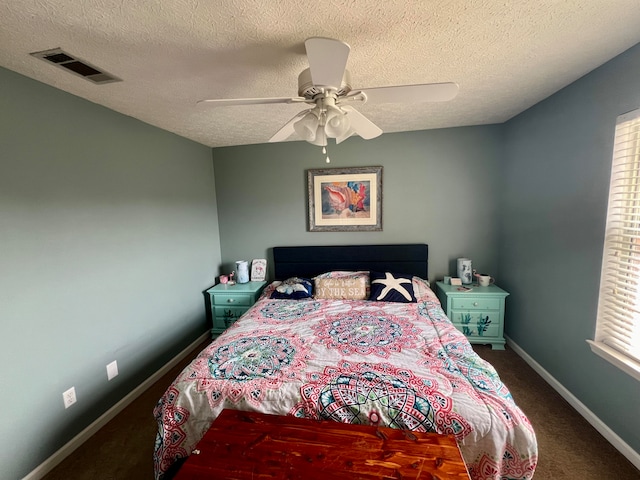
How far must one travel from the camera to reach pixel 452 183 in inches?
120

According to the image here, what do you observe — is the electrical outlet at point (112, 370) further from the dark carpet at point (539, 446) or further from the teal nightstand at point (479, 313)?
the teal nightstand at point (479, 313)

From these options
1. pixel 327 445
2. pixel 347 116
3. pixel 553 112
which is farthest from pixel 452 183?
pixel 327 445

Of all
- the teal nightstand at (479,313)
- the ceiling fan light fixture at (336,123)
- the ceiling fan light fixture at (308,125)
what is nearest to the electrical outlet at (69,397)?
the ceiling fan light fixture at (308,125)

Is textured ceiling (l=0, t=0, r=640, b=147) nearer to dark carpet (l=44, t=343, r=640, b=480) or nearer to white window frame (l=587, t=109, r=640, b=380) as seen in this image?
white window frame (l=587, t=109, r=640, b=380)

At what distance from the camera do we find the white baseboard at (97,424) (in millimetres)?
1646

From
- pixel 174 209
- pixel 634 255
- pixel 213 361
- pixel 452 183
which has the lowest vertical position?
pixel 213 361

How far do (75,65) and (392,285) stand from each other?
2794 millimetres

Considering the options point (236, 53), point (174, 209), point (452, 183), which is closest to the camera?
point (236, 53)

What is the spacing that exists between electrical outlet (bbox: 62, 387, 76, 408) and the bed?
2.77 ft

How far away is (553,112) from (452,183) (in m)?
1.02

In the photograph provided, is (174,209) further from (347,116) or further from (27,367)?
(347,116)

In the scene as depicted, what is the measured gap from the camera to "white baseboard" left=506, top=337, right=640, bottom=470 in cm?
158

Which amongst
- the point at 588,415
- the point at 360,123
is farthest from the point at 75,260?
the point at 588,415

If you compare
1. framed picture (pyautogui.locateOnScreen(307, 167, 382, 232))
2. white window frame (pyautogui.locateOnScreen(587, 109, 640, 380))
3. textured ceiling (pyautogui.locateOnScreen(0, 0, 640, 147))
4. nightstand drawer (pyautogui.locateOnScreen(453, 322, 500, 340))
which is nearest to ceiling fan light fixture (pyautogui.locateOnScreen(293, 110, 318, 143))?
textured ceiling (pyautogui.locateOnScreen(0, 0, 640, 147))
